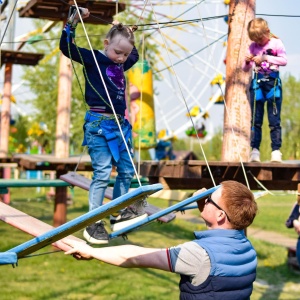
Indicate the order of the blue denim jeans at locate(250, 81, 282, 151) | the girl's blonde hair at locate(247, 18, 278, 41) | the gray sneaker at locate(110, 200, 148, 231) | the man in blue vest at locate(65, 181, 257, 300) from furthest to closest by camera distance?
the blue denim jeans at locate(250, 81, 282, 151) < the girl's blonde hair at locate(247, 18, 278, 41) < the gray sneaker at locate(110, 200, 148, 231) < the man in blue vest at locate(65, 181, 257, 300)

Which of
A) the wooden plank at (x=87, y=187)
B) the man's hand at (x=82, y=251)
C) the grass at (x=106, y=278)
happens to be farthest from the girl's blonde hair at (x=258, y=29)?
the grass at (x=106, y=278)

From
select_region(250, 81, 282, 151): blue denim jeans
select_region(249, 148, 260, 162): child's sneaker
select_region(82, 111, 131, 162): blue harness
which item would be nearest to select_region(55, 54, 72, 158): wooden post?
select_region(250, 81, 282, 151): blue denim jeans

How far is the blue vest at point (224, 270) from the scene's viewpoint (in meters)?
3.12

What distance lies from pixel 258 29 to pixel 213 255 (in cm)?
388

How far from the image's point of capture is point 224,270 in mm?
3137

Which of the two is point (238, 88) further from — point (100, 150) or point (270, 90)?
point (100, 150)

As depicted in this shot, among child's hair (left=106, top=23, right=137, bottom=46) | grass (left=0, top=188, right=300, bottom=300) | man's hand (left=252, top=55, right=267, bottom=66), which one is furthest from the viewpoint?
grass (left=0, top=188, right=300, bottom=300)

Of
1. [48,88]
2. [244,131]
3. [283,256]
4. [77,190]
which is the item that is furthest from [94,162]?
[48,88]

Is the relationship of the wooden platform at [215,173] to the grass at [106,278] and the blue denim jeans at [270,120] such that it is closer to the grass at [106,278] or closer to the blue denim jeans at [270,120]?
the blue denim jeans at [270,120]

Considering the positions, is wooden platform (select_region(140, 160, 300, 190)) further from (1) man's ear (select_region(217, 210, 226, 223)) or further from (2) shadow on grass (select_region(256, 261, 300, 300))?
(2) shadow on grass (select_region(256, 261, 300, 300))

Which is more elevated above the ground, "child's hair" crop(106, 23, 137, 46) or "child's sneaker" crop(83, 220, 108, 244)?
"child's hair" crop(106, 23, 137, 46)

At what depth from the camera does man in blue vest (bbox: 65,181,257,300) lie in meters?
3.12

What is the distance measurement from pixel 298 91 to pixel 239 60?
139 feet

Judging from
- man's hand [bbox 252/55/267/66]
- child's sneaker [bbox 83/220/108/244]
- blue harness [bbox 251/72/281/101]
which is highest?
man's hand [bbox 252/55/267/66]
